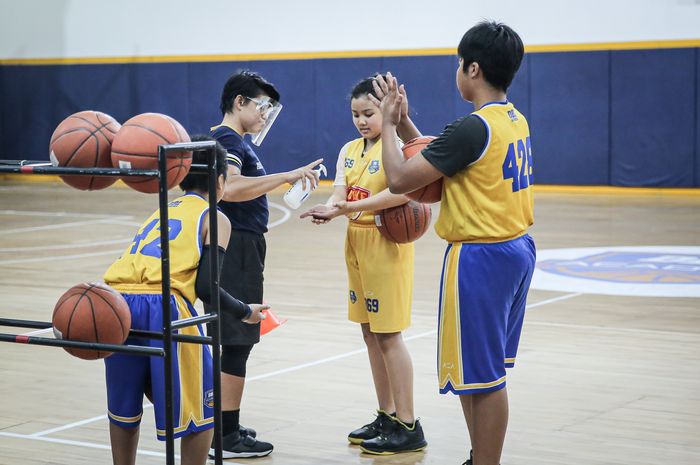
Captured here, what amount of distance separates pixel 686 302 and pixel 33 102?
57.7 ft

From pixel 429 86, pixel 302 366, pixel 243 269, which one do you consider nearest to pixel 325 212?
pixel 243 269

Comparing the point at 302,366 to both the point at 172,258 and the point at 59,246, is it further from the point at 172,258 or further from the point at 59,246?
the point at 59,246

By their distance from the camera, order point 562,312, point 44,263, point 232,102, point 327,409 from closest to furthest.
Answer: point 232,102, point 327,409, point 562,312, point 44,263

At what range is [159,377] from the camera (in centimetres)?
379

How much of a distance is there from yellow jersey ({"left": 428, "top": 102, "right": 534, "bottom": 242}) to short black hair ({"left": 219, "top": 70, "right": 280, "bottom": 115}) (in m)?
1.40

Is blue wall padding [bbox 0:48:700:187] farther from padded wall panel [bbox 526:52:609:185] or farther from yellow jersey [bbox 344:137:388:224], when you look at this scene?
yellow jersey [bbox 344:137:388:224]

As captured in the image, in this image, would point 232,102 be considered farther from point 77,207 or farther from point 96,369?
point 77,207

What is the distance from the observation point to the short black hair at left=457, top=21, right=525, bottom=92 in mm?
3814

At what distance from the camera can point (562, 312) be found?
27.5 feet

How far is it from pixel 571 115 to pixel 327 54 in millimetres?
4636

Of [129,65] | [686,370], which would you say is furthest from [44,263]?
[129,65]

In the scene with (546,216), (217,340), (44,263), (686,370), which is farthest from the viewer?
(546,216)

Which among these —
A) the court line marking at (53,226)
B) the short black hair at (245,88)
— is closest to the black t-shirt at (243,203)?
the short black hair at (245,88)

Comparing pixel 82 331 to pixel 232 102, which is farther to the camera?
pixel 232 102
